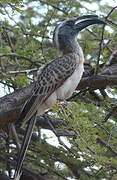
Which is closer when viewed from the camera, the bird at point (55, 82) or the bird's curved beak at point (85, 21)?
the bird at point (55, 82)

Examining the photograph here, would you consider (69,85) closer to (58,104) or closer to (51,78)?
(51,78)

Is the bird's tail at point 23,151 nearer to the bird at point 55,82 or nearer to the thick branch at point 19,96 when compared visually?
the bird at point 55,82

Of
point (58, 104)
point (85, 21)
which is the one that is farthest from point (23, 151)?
point (85, 21)

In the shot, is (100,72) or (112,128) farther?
(100,72)

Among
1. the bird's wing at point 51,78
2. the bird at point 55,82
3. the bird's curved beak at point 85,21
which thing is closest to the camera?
the bird at point 55,82

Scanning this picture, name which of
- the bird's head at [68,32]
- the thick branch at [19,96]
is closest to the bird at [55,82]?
the bird's head at [68,32]

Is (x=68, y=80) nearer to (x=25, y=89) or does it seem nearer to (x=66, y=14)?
(x=25, y=89)

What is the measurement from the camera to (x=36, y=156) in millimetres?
4875

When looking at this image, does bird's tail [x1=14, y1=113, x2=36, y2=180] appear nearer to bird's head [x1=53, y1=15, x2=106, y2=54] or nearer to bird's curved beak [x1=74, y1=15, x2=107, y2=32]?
bird's head [x1=53, y1=15, x2=106, y2=54]

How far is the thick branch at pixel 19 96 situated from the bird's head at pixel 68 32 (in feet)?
1.83

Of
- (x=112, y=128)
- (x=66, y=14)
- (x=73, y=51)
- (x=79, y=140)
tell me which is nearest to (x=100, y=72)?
(x=73, y=51)

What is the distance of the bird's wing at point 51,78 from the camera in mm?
4059

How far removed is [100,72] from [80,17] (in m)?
0.79

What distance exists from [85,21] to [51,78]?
3.06 feet
